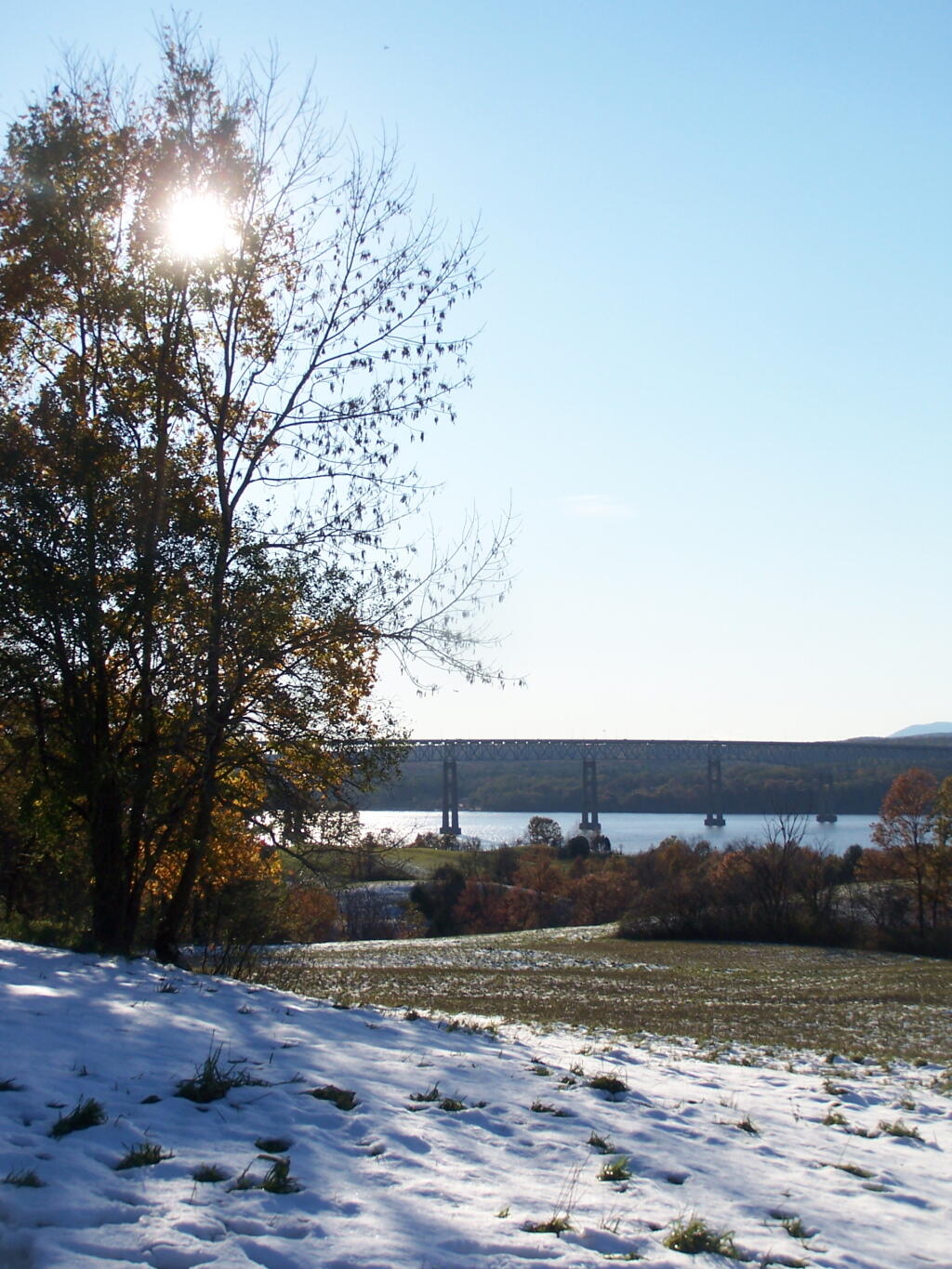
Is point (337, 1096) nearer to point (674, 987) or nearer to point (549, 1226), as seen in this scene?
point (549, 1226)

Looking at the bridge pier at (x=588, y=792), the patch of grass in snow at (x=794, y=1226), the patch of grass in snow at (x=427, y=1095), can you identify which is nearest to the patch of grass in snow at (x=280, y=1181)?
the patch of grass in snow at (x=427, y=1095)

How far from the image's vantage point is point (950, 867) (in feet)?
152

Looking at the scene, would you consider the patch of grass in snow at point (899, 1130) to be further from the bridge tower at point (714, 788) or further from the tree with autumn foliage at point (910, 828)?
the bridge tower at point (714, 788)

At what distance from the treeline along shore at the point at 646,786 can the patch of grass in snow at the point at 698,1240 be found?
115 meters

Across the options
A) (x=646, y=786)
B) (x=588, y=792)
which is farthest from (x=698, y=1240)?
(x=646, y=786)

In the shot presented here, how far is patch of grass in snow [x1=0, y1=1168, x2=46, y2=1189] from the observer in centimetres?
432

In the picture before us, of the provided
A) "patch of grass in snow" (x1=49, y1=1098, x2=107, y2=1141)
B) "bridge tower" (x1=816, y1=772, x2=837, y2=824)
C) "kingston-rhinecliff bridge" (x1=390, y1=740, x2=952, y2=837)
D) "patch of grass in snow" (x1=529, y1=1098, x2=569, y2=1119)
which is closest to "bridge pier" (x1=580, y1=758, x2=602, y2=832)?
"kingston-rhinecliff bridge" (x1=390, y1=740, x2=952, y2=837)

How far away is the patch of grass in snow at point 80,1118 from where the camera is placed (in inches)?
197

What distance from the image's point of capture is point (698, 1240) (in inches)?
187

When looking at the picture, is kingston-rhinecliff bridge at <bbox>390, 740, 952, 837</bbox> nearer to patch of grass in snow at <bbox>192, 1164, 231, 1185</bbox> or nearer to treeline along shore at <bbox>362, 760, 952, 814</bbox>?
treeline along shore at <bbox>362, 760, 952, 814</bbox>

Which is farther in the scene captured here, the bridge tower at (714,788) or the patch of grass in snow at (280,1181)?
the bridge tower at (714,788)

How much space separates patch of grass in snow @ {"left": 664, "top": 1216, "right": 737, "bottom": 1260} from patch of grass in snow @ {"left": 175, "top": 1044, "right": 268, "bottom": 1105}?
272 centimetres

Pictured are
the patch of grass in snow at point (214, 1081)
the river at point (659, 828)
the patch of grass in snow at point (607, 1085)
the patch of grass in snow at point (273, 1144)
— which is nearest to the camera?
the patch of grass in snow at point (273, 1144)

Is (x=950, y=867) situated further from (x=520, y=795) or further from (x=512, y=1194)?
(x=520, y=795)
